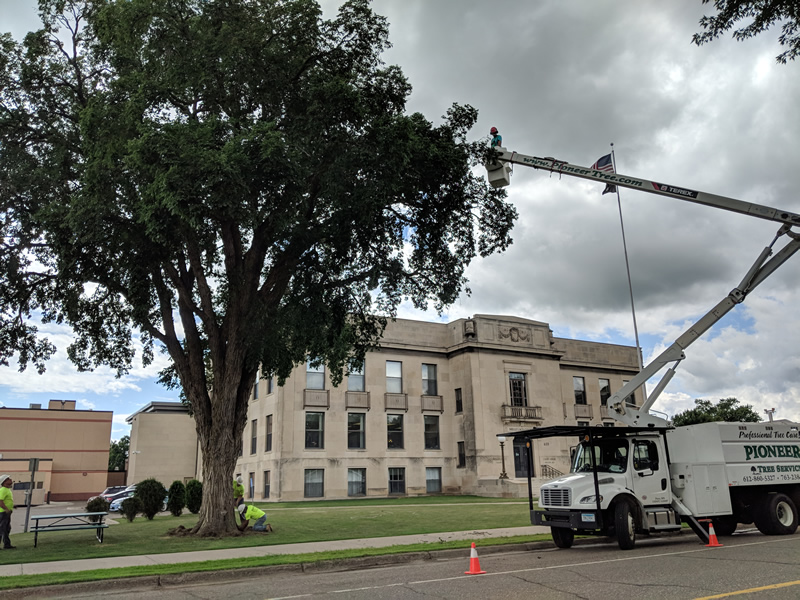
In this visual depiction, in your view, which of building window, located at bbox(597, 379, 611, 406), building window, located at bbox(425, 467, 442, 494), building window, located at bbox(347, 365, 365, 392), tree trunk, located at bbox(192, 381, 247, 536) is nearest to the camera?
tree trunk, located at bbox(192, 381, 247, 536)

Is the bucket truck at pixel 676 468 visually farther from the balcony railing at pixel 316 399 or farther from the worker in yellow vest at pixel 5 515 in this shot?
the balcony railing at pixel 316 399

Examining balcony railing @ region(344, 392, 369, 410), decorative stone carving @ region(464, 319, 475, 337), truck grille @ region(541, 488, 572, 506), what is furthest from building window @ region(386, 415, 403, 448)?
truck grille @ region(541, 488, 572, 506)

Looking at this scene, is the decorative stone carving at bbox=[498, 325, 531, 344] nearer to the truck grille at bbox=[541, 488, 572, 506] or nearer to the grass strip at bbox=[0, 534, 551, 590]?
the truck grille at bbox=[541, 488, 572, 506]

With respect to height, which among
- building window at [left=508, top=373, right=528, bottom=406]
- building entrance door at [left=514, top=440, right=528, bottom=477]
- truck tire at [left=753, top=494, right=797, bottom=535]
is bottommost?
truck tire at [left=753, top=494, right=797, bottom=535]

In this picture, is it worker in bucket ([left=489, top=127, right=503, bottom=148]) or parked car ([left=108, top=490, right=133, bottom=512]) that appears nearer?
worker in bucket ([left=489, top=127, right=503, bottom=148])

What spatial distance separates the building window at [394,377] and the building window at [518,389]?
7525 mm

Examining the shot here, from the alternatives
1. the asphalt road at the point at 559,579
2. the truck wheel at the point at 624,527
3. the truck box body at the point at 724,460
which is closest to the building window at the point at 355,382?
the truck box body at the point at 724,460

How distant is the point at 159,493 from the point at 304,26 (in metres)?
17.4

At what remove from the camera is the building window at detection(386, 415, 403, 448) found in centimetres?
4012

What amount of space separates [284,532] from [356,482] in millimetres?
21412

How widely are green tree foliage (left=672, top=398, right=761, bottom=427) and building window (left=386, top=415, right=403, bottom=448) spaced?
107 ft

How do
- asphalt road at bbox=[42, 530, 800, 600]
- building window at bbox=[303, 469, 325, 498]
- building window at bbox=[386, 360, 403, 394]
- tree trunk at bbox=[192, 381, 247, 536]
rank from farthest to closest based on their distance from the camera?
building window at bbox=[386, 360, 403, 394] < building window at bbox=[303, 469, 325, 498] < tree trunk at bbox=[192, 381, 247, 536] < asphalt road at bbox=[42, 530, 800, 600]

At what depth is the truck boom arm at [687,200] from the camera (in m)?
16.7

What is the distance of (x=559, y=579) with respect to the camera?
9.91 meters
